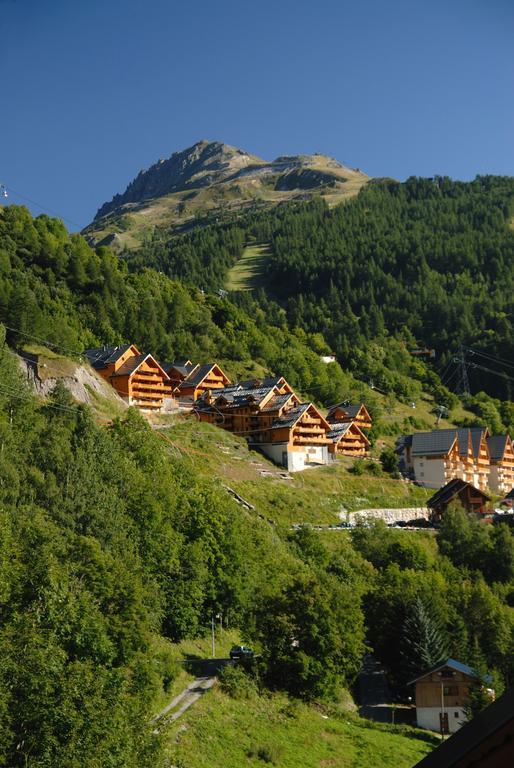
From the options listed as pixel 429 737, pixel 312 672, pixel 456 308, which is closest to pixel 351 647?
pixel 312 672

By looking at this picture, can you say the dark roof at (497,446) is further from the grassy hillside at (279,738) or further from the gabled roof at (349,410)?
the grassy hillside at (279,738)

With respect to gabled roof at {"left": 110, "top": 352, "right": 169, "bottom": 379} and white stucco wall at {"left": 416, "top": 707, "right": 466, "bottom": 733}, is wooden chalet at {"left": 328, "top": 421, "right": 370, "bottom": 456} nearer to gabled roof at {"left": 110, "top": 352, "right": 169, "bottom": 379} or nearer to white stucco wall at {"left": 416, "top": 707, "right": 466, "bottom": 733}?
gabled roof at {"left": 110, "top": 352, "right": 169, "bottom": 379}

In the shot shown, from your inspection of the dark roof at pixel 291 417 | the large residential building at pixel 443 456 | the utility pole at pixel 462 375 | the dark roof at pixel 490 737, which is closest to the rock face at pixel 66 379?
the dark roof at pixel 291 417

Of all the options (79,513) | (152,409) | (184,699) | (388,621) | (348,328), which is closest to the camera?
(184,699)

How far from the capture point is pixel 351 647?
4347cm

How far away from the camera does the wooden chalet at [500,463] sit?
9744cm

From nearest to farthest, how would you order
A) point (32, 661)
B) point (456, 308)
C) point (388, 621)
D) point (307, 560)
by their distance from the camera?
point (32, 661)
point (388, 621)
point (307, 560)
point (456, 308)

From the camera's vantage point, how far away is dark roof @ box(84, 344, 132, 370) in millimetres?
79875

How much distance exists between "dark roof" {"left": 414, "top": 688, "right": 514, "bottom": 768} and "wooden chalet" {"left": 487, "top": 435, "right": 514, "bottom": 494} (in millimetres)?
98289

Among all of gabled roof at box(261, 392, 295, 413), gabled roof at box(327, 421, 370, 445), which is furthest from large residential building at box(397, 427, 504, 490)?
gabled roof at box(261, 392, 295, 413)

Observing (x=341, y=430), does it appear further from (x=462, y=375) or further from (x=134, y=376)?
(x=462, y=375)

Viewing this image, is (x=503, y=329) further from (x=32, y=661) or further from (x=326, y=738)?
(x=32, y=661)

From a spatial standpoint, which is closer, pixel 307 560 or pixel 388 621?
pixel 388 621

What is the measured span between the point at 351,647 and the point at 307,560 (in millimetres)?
13129
